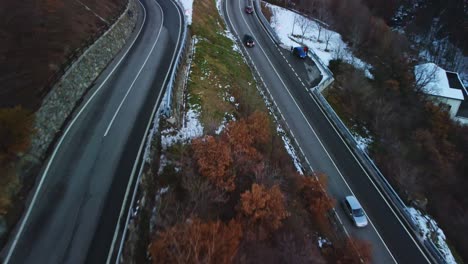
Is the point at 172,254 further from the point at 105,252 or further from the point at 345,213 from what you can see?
the point at 345,213

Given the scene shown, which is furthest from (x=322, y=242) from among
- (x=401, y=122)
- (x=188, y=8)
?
(x=188, y=8)

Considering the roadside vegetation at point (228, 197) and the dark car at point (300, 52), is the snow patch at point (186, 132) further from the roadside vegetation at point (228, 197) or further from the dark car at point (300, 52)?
the dark car at point (300, 52)

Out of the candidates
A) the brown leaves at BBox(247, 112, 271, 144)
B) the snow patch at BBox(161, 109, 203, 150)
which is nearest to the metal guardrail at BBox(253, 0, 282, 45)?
the brown leaves at BBox(247, 112, 271, 144)

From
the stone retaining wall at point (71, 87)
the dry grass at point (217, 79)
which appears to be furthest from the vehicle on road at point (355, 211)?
the stone retaining wall at point (71, 87)

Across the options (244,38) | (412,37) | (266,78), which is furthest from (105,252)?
(412,37)

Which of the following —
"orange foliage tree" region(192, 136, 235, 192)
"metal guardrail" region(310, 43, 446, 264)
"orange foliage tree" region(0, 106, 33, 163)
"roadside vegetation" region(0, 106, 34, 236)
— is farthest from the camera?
"metal guardrail" region(310, 43, 446, 264)

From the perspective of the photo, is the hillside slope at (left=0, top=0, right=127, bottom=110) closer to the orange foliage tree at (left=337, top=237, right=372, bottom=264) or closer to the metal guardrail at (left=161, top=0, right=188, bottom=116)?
the metal guardrail at (left=161, top=0, right=188, bottom=116)
